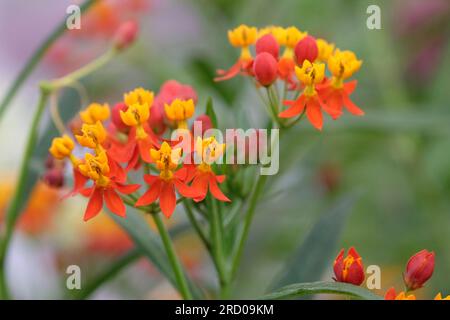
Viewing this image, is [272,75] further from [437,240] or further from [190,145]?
[437,240]

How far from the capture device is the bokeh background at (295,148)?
1.44m

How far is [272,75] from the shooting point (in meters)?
0.82

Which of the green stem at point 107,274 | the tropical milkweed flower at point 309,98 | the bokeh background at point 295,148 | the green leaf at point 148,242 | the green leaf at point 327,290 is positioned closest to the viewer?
the green leaf at point 327,290

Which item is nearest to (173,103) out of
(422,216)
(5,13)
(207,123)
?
(207,123)

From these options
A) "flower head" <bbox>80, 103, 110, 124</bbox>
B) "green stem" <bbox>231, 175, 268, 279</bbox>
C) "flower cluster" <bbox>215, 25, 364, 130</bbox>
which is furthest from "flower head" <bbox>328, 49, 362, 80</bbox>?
"flower head" <bbox>80, 103, 110, 124</bbox>

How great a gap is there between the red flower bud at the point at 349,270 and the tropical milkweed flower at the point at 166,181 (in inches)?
5.6

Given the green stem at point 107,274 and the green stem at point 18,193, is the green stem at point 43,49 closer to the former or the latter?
the green stem at point 18,193

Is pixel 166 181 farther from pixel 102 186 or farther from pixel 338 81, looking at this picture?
pixel 338 81

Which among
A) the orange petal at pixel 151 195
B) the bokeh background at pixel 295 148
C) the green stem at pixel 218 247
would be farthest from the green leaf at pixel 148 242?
the bokeh background at pixel 295 148

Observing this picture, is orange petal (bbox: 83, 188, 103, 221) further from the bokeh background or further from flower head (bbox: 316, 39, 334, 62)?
the bokeh background

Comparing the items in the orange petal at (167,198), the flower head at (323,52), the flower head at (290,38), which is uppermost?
the flower head at (290,38)

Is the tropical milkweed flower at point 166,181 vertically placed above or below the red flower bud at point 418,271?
above

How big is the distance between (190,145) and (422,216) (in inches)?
46.2

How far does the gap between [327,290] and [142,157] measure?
211 millimetres
